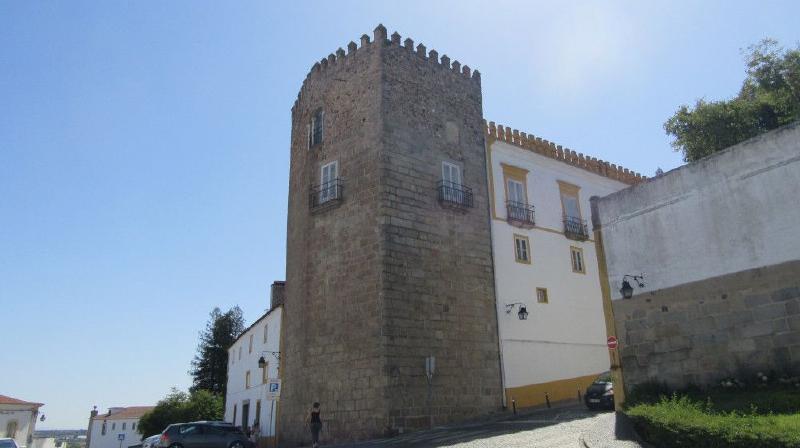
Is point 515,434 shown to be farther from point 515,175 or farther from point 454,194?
point 515,175

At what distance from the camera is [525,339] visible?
20.8 meters

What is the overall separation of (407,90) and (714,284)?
38.8 feet

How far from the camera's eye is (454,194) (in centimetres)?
2036

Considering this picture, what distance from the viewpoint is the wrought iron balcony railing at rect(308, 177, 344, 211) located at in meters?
19.7

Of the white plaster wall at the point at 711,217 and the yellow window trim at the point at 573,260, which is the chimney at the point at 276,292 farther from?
the white plaster wall at the point at 711,217

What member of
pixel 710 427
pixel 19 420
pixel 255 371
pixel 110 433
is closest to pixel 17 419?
pixel 19 420

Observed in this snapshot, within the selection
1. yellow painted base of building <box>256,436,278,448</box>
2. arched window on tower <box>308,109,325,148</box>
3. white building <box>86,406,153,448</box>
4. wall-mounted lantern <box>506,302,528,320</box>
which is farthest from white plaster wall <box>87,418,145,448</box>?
wall-mounted lantern <box>506,302,528,320</box>

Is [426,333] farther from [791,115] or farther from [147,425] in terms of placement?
[147,425]

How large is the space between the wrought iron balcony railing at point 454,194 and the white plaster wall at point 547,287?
156cm

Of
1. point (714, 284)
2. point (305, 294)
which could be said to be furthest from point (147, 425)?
point (714, 284)

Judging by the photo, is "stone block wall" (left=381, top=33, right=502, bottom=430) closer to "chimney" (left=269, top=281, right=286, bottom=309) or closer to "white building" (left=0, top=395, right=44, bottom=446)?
"chimney" (left=269, top=281, right=286, bottom=309)

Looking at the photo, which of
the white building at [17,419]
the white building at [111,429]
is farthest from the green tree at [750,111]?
the white building at [111,429]

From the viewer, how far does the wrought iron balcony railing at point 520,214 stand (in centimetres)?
2220

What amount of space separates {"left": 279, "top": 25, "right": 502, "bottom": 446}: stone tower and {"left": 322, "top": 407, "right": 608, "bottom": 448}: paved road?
1.45 m
